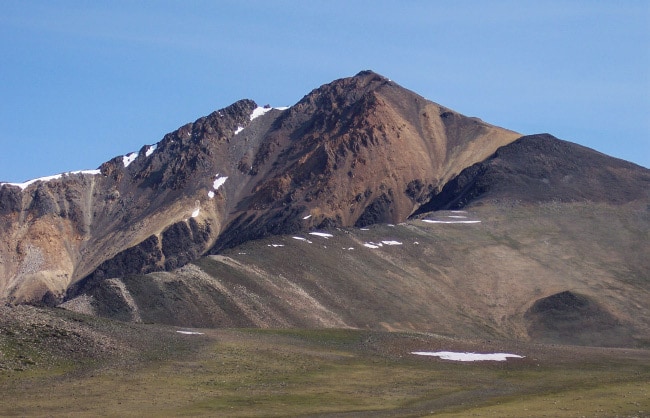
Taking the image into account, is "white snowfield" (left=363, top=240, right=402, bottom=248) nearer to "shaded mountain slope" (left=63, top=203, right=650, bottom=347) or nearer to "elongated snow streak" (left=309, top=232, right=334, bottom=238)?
"shaded mountain slope" (left=63, top=203, right=650, bottom=347)

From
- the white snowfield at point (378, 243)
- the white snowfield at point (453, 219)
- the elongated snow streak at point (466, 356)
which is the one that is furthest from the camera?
the white snowfield at point (453, 219)

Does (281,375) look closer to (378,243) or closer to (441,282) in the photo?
(441,282)

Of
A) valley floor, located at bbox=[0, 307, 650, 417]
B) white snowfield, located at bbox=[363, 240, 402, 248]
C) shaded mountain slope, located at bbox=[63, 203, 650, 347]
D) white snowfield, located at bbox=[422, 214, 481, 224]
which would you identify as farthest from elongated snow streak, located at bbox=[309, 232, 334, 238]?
valley floor, located at bbox=[0, 307, 650, 417]

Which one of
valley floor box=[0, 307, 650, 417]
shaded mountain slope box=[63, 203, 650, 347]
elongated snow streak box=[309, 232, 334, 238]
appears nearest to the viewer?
valley floor box=[0, 307, 650, 417]

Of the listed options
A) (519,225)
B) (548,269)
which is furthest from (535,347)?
(519,225)

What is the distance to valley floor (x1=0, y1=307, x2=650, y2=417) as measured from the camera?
2303 inches

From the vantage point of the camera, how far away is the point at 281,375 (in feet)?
241

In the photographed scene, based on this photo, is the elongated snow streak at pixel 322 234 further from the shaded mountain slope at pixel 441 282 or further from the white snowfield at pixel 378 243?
the white snowfield at pixel 378 243

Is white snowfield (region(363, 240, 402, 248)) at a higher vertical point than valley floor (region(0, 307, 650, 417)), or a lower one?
higher

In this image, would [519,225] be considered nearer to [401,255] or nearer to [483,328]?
[401,255]

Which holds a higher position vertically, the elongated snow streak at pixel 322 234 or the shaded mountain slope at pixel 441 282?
the elongated snow streak at pixel 322 234

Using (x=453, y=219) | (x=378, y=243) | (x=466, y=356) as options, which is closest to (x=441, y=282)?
(x=378, y=243)

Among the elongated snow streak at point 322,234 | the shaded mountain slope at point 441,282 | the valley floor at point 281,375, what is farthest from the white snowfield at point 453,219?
the valley floor at point 281,375

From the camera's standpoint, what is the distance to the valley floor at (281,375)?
58500mm
